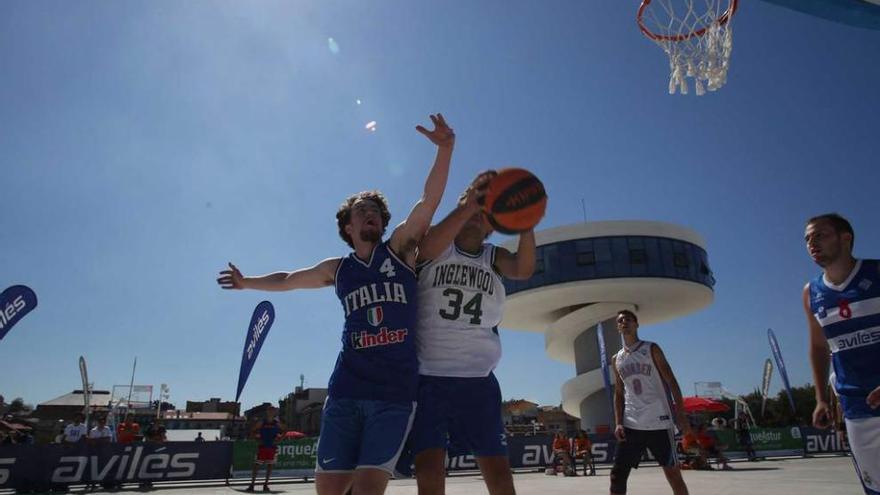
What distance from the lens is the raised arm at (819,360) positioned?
430 centimetres

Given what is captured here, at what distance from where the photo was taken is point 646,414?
599cm

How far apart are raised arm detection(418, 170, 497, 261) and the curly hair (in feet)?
1.36

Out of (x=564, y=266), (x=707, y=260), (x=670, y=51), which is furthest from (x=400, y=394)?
(x=707, y=260)

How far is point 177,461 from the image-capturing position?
49.0 feet

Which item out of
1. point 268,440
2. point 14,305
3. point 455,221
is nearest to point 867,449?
point 455,221

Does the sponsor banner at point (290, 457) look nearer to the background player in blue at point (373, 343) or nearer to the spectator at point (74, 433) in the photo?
the spectator at point (74, 433)

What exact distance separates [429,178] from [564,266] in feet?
133

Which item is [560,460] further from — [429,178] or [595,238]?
[595,238]

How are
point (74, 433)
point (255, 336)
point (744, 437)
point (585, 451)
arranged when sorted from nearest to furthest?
point (74, 433) < point (255, 336) < point (585, 451) < point (744, 437)

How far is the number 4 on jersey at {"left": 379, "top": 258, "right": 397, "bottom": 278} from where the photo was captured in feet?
11.5

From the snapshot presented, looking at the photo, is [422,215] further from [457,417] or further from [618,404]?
[618,404]

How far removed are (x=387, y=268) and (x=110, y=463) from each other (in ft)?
46.1

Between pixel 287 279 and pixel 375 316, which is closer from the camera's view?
pixel 375 316

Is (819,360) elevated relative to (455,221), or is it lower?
lower
